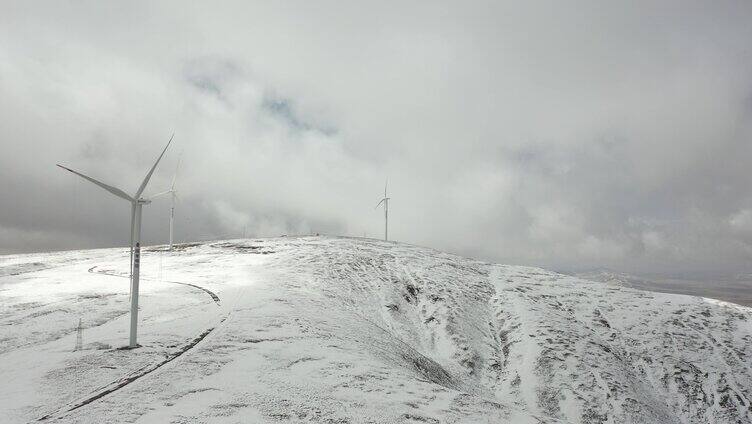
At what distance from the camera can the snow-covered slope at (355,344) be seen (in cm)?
1358

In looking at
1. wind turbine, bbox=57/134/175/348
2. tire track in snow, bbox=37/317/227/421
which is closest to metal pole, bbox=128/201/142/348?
wind turbine, bbox=57/134/175/348

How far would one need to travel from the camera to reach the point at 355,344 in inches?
886

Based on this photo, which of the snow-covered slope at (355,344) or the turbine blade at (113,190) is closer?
the snow-covered slope at (355,344)

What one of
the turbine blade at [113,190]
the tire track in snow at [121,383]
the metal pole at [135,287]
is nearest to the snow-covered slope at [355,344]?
the tire track in snow at [121,383]

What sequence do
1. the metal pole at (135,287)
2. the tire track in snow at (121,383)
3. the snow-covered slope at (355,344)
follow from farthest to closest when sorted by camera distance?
1. the metal pole at (135,287)
2. the snow-covered slope at (355,344)
3. the tire track in snow at (121,383)

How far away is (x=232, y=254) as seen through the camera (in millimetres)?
61031

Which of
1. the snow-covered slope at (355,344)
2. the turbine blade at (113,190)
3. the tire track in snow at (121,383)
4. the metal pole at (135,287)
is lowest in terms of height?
the snow-covered slope at (355,344)

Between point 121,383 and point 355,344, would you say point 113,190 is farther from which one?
point 355,344

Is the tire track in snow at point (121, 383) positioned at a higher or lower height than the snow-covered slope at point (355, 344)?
higher

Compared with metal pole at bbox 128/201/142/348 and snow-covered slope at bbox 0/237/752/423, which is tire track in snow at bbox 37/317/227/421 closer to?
snow-covered slope at bbox 0/237/752/423

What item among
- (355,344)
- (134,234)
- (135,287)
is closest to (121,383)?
(135,287)

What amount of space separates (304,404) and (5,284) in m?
41.3

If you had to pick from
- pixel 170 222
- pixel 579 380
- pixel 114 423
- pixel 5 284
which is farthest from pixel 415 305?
pixel 170 222

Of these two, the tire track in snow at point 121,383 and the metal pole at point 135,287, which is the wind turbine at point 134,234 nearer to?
the metal pole at point 135,287
